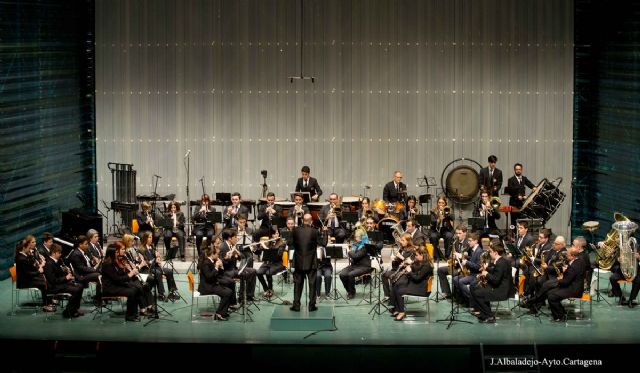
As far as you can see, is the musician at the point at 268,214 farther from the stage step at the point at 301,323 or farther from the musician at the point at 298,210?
the stage step at the point at 301,323

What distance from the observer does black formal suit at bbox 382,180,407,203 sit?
1858 cm

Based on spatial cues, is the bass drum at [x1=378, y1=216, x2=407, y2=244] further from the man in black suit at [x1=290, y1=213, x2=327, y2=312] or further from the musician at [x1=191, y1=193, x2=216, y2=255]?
the man in black suit at [x1=290, y1=213, x2=327, y2=312]

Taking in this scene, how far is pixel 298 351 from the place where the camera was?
11.4m

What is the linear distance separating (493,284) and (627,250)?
98.9 inches

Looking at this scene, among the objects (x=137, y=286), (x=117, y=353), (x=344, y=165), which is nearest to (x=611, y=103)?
(x=344, y=165)

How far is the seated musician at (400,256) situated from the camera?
13.3 meters

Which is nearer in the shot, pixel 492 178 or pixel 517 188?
pixel 517 188

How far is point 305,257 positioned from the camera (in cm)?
1364

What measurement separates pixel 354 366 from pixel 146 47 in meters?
11.1

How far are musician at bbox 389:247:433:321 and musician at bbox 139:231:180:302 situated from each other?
3723 millimetres

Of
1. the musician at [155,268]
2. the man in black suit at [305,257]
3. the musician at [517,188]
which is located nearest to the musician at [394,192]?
the musician at [517,188]

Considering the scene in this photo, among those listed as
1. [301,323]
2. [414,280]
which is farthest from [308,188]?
[301,323]

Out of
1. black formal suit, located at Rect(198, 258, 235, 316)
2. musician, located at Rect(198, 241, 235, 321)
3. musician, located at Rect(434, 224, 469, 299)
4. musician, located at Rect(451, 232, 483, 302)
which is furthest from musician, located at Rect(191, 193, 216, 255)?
musician, located at Rect(451, 232, 483, 302)

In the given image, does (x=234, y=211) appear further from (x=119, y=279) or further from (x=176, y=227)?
(x=119, y=279)
